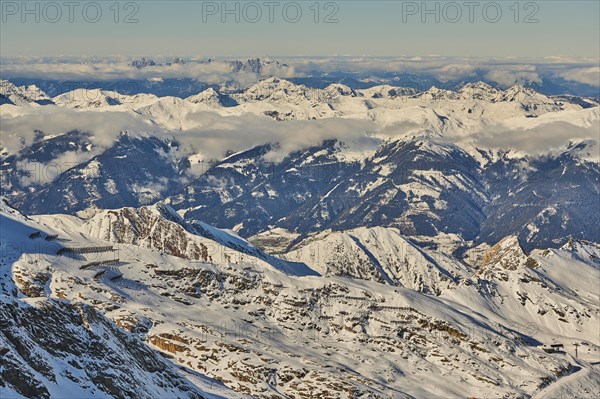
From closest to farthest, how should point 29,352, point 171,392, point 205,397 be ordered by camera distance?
point 29,352
point 171,392
point 205,397

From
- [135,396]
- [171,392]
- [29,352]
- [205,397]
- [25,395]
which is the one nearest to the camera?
[25,395]

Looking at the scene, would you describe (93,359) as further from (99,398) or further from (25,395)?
(25,395)

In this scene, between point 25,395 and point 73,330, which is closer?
point 25,395

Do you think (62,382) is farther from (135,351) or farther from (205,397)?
(205,397)

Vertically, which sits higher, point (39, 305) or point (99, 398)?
point (39, 305)

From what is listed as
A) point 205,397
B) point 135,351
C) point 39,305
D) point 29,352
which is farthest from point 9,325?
point 205,397

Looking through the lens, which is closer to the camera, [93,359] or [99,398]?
[99,398]

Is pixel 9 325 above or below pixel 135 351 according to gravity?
above

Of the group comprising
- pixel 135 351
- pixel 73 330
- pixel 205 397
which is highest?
pixel 73 330

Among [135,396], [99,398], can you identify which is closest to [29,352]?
[99,398]
